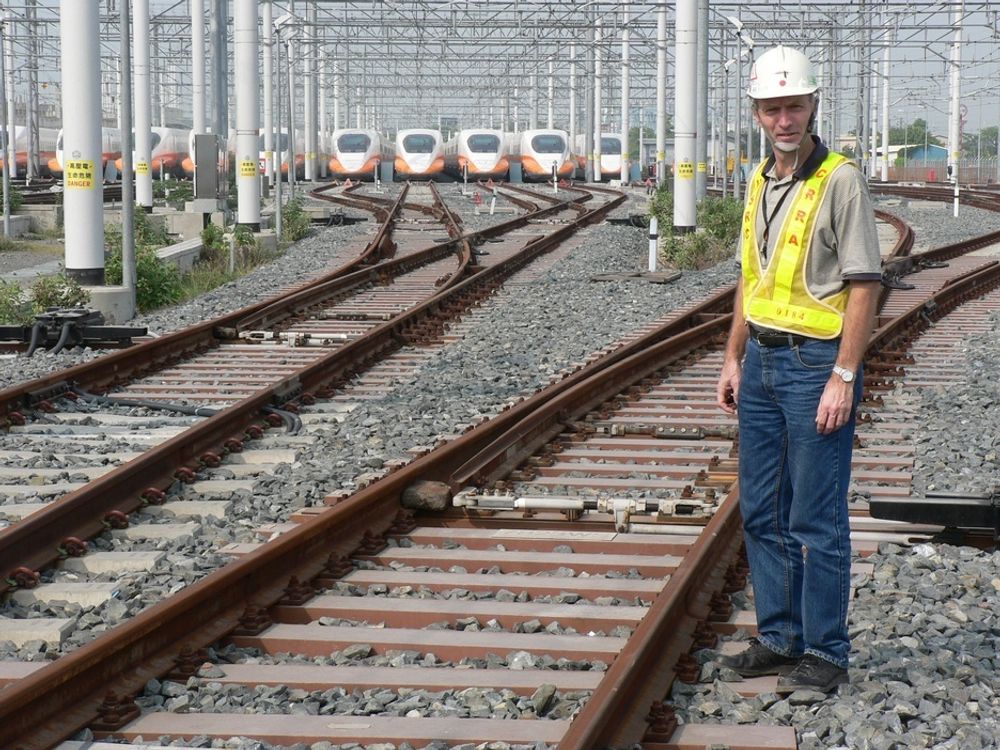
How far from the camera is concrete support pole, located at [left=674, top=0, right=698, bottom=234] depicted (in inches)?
883

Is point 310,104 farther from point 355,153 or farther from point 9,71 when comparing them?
point 9,71

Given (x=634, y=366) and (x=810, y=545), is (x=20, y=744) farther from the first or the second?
(x=634, y=366)

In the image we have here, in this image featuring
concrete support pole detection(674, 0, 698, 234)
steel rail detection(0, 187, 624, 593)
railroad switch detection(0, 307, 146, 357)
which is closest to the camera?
steel rail detection(0, 187, 624, 593)

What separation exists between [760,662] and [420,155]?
196 ft

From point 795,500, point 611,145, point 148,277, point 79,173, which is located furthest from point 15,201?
point 611,145

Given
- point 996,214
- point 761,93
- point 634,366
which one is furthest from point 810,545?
point 996,214

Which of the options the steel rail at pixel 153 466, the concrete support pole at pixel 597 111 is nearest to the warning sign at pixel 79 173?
the steel rail at pixel 153 466

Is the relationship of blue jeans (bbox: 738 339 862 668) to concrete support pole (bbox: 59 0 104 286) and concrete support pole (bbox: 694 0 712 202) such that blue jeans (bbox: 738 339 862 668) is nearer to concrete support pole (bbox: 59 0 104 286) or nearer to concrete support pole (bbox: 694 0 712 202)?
concrete support pole (bbox: 59 0 104 286)

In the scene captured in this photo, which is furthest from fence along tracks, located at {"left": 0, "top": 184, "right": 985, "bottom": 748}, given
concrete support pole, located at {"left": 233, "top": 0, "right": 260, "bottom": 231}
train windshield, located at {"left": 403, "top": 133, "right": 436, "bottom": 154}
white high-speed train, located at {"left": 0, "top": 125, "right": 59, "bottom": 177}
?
train windshield, located at {"left": 403, "top": 133, "right": 436, "bottom": 154}

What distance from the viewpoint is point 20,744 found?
388 cm

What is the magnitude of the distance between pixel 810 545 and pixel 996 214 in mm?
35761

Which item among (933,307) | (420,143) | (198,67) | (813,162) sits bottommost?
(933,307)

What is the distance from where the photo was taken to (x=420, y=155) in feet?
208

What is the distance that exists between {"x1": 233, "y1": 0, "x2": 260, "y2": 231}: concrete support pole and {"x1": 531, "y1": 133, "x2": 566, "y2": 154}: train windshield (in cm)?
3610
